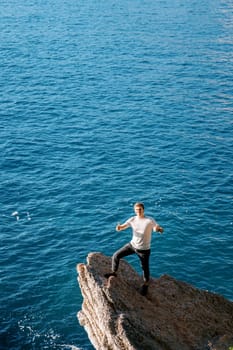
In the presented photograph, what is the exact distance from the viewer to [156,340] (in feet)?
82.6

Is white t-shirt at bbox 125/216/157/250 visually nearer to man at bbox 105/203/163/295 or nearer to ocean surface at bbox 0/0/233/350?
man at bbox 105/203/163/295

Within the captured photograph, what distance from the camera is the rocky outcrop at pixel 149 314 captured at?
2523 centimetres

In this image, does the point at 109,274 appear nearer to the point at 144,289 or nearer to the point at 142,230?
the point at 144,289

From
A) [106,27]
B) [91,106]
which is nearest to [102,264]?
[91,106]

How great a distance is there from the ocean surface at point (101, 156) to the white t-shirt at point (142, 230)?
15.0m

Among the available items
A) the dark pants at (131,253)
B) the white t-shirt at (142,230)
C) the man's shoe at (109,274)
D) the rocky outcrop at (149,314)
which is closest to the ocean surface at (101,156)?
the rocky outcrop at (149,314)

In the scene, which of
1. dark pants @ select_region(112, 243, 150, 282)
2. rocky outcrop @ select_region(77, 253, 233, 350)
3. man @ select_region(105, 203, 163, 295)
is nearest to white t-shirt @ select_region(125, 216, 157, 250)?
man @ select_region(105, 203, 163, 295)

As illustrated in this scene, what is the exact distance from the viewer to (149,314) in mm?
26484

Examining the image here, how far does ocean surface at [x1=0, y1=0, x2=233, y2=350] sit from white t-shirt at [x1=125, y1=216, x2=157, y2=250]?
14999 millimetres

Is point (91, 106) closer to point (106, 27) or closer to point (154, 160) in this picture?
point (154, 160)

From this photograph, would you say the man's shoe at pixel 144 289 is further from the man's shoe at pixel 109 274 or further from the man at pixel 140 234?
the man's shoe at pixel 109 274

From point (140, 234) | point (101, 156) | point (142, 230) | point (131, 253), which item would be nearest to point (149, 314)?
point (131, 253)

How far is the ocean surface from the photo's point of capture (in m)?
45.9

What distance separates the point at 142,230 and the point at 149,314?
155 inches
